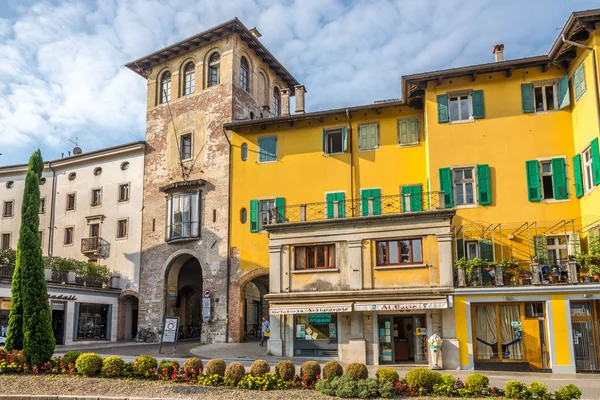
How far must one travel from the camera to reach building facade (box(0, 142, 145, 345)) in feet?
116

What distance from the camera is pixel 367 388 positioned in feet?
47.9

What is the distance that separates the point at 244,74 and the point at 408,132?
509 inches

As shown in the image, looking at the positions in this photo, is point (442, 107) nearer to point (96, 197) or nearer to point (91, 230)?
point (96, 197)

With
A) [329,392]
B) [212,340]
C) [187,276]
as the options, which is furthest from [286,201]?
[329,392]

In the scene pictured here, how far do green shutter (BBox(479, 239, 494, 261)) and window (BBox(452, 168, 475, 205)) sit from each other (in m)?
1.95

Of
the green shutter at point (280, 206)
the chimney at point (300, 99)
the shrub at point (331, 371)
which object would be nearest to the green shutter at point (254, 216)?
the green shutter at point (280, 206)

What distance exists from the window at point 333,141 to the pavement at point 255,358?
1103 cm

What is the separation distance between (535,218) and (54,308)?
86.4 ft

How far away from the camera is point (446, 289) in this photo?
23.4 meters

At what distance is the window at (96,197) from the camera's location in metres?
40.3

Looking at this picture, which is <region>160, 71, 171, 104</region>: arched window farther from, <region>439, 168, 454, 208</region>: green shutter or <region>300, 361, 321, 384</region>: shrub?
<region>300, 361, 321, 384</region>: shrub

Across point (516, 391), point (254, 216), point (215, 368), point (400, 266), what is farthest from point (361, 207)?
point (516, 391)

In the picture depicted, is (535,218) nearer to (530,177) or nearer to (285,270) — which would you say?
(530,177)

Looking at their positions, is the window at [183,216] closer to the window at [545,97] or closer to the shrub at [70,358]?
the shrub at [70,358]
